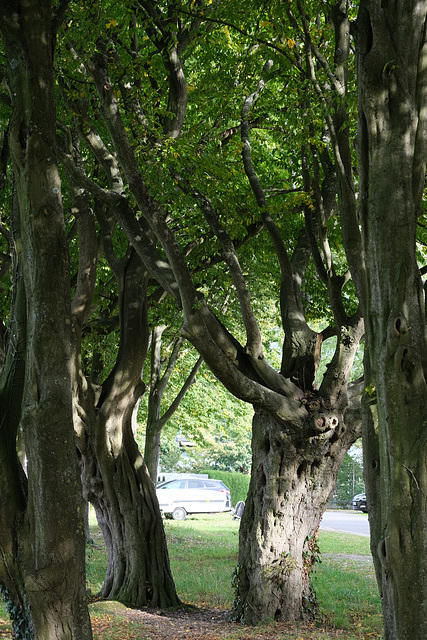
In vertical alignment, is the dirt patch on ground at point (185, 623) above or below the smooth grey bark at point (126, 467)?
below

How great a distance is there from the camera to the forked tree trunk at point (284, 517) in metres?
9.13

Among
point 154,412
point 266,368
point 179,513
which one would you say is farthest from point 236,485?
point 266,368

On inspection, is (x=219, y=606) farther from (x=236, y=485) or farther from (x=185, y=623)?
(x=236, y=485)

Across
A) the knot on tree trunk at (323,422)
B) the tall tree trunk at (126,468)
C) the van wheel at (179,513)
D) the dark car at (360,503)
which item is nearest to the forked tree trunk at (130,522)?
the tall tree trunk at (126,468)

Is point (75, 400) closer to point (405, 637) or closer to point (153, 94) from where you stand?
point (153, 94)

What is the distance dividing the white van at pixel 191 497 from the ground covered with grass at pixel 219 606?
12.3 metres

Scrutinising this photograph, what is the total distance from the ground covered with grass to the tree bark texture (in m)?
3.97

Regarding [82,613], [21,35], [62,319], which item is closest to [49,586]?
[82,613]

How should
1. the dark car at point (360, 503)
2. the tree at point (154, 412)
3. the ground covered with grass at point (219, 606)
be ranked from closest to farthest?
the ground covered with grass at point (219, 606) → the tree at point (154, 412) → the dark car at point (360, 503)

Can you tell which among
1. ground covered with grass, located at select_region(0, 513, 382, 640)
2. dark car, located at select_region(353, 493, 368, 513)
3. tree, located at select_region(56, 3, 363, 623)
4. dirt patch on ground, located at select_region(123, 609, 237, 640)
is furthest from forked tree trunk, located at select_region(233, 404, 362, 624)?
dark car, located at select_region(353, 493, 368, 513)

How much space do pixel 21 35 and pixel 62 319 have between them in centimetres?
247

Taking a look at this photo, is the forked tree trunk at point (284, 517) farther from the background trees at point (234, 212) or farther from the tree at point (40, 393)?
the tree at point (40, 393)

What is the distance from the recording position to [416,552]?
13.5 ft

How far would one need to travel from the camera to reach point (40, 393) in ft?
16.2
